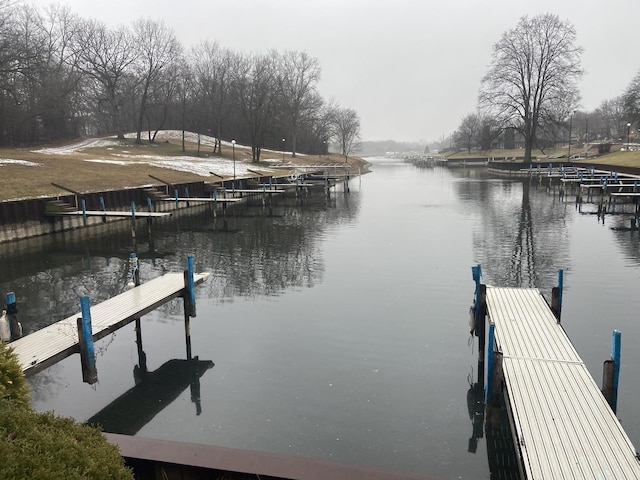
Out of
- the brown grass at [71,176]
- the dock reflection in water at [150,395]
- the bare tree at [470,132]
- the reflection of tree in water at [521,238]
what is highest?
the bare tree at [470,132]

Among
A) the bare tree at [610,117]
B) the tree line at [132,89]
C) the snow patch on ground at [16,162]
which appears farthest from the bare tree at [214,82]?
the bare tree at [610,117]

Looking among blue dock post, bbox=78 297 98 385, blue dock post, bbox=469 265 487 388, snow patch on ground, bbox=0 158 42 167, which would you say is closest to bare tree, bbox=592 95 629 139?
snow patch on ground, bbox=0 158 42 167

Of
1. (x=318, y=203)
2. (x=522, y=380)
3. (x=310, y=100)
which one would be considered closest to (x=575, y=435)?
(x=522, y=380)

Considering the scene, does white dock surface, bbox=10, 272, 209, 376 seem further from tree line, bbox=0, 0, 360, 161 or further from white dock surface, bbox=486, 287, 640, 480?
tree line, bbox=0, 0, 360, 161

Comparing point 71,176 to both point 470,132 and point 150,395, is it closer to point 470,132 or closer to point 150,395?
point 150,395

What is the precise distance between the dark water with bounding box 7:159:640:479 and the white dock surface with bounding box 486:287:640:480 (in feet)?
5.02

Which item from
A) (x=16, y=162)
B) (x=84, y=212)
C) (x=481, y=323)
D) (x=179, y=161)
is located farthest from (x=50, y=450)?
(x=179, y=161)

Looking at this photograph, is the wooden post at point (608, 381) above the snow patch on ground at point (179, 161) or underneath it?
underneath

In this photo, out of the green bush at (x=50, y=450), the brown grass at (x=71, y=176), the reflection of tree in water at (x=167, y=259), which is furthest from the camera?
the brown grass at (x=71, y=176)

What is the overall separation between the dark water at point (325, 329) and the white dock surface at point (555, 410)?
5.02 feet

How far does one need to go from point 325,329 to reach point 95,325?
5.85 meters

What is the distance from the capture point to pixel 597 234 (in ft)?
89.5

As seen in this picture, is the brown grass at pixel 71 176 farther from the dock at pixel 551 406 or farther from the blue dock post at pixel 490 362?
the dock at pixel 551 406

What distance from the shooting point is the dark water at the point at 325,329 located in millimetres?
9148
